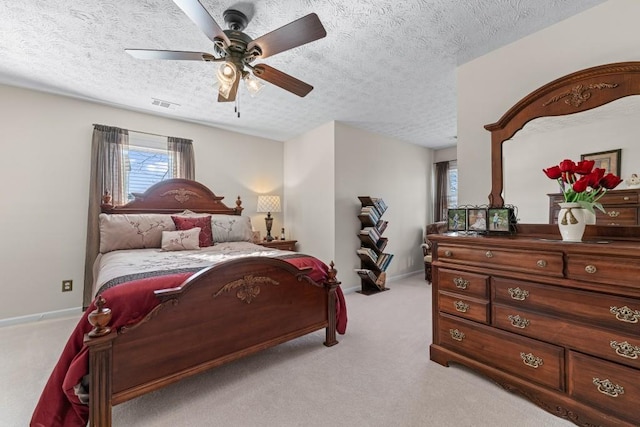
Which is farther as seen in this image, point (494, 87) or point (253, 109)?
point (253, 109)

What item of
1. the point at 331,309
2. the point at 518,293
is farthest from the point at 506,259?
the point at 331,309

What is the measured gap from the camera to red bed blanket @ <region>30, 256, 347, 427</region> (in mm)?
1358

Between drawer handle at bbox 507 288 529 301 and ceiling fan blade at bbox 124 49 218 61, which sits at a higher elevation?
ceiling fan blade at bbox 124 49 218 61

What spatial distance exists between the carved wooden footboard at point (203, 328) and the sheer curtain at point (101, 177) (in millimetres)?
2463

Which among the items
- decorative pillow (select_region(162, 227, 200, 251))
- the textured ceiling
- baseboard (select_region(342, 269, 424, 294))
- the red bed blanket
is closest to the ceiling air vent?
the textured ceiling

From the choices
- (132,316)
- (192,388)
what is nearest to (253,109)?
(132,316)

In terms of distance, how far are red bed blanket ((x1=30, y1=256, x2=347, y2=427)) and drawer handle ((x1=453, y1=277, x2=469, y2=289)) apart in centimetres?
196

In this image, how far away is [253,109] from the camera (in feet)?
11.6

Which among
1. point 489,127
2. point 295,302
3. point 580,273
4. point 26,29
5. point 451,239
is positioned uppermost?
point 26,29

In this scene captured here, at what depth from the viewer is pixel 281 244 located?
14.1ft

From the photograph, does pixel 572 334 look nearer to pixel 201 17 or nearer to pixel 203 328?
pixel 203 328

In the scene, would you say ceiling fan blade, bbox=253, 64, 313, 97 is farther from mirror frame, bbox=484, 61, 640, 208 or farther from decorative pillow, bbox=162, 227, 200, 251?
decorative pillow, bbox=162, 227, 200, 251

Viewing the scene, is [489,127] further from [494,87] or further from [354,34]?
[354,34]

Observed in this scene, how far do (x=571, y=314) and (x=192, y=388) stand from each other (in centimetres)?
238
